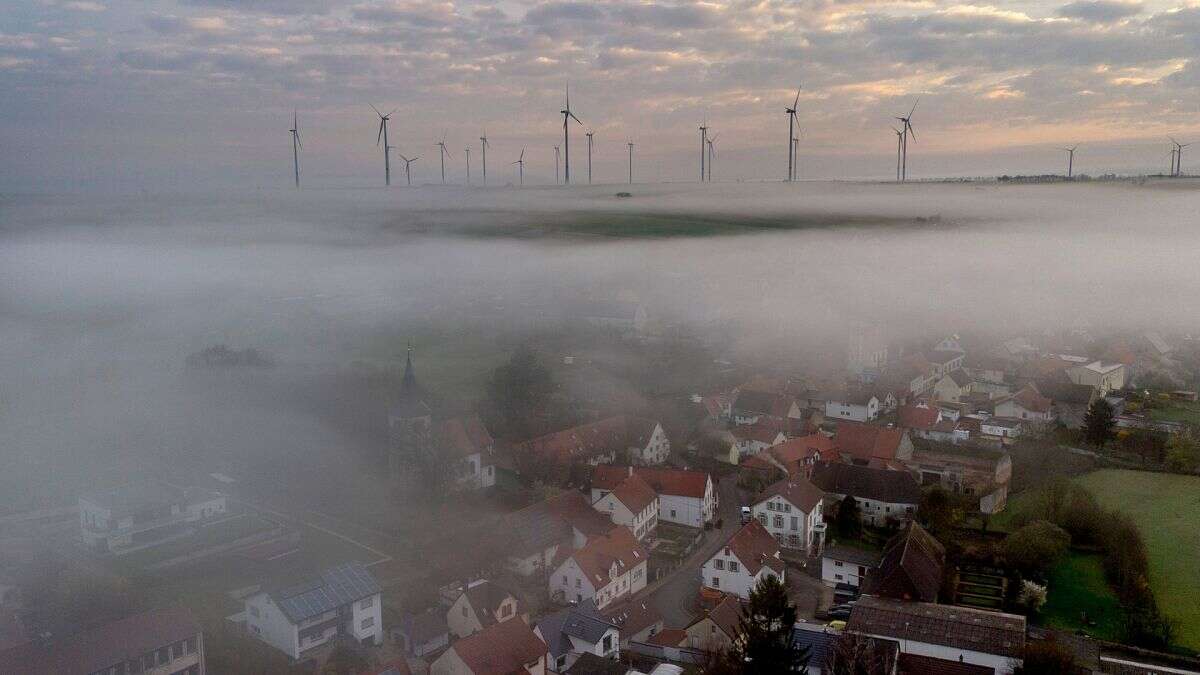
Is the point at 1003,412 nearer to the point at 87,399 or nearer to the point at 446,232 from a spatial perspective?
the point at 87,399

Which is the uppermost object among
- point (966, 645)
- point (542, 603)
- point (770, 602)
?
point (770, 602)

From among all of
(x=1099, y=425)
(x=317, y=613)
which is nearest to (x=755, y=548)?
(x=317, y=613)

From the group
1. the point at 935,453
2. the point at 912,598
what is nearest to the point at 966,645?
the point at 912,598

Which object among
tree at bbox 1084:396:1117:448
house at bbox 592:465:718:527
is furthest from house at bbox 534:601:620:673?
tree at bbox 1084:396:1117:448

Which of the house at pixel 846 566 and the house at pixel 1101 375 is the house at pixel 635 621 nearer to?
the house at pixel 846 566

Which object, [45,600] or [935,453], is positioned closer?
[45,600]

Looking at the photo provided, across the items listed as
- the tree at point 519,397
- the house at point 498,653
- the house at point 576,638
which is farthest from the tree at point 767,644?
the tree at point 519,397
